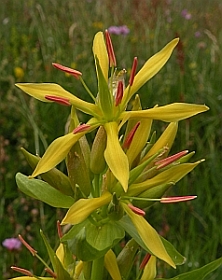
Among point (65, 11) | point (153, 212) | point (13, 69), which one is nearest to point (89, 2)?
point (65, 11)

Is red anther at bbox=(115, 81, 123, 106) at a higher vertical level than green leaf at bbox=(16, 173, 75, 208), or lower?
higher

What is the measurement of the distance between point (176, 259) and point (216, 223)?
1.15 meters

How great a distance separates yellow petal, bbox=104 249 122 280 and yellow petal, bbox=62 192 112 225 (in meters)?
0.15

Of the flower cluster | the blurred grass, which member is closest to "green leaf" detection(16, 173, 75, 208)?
the flower cluster

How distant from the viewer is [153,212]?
84.7 inches

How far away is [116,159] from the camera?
811mm

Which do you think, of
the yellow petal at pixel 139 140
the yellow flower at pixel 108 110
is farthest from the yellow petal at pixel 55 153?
the yellow petal at pixel 139 140

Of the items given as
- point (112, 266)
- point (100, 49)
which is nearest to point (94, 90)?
point (100, 49)

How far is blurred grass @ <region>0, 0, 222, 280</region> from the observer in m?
2.02

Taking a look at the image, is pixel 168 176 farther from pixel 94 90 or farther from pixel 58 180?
pixel 94 90

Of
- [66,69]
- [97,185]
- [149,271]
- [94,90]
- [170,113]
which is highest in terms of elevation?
[66,69]

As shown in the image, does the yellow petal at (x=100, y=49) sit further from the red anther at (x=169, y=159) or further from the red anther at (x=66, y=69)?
the red anther at (x=169, y=159)

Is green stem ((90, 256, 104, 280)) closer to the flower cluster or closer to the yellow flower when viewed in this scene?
the flower cluster

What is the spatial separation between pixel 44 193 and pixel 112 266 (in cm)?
19
